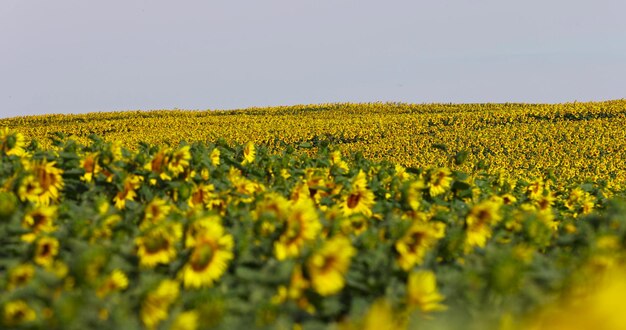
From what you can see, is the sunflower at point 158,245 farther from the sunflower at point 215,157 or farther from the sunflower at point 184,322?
the sunflower at point 215,157

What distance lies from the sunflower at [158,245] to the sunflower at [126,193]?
1.60 m

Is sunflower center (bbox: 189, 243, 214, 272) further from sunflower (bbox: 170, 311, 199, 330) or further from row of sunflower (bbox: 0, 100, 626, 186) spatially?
row of sunflower (bbox: 0, 100, 626, 186)

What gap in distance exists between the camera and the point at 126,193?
484cm

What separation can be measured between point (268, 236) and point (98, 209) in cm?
121

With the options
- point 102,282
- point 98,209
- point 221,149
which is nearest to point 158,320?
point 102,282

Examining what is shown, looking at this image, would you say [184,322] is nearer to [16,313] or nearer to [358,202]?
[16,313]

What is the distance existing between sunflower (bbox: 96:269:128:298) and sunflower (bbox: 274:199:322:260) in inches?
25.1

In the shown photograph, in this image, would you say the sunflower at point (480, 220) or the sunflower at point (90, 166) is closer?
the sunflower at point (480, 220)

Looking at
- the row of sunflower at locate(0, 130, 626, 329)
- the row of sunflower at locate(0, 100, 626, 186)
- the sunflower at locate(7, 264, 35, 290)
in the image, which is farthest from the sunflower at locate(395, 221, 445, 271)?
the row of sunflower at locate(0, 100, 626, 186)

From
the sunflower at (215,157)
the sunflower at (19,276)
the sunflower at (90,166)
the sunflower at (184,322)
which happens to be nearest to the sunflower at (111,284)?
the sunflower at (19,276)

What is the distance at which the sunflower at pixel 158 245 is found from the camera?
315 centimetres

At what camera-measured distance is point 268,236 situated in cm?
336

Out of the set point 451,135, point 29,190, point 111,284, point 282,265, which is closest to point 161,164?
point 29,190

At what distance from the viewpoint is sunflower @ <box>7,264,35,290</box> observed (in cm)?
299
